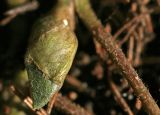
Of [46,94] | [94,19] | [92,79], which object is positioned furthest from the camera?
[92,79]

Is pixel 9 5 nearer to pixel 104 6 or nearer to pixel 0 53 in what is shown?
pixel 0 53

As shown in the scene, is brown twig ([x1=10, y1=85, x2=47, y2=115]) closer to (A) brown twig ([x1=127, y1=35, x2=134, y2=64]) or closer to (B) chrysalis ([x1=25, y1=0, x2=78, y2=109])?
(B) chrysalis ([x1=25, y1=0, x2=78, y2=109])

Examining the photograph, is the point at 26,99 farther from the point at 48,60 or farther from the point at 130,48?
the point at 130,48

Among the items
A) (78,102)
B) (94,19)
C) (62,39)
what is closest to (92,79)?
(78,102)

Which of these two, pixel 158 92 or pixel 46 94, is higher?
pixel 46 94

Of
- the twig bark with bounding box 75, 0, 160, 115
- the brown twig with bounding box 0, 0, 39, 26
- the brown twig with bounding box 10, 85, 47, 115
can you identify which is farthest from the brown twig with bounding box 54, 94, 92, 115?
the brown twig with bounding box 0, 0, 39, 26

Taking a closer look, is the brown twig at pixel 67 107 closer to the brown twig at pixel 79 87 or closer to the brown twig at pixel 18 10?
the brown twig at pixel 79 87
